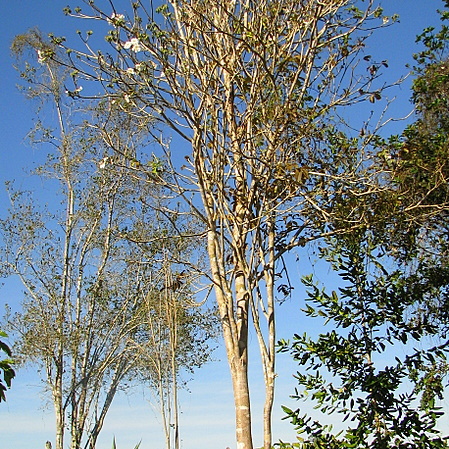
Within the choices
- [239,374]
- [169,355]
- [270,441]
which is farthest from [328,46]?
[169,355]

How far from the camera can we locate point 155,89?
194 inches

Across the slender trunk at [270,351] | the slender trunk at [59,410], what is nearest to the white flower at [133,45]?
the slender trunk at [270,351]

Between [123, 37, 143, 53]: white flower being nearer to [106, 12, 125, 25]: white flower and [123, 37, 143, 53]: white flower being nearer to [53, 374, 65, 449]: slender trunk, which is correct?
[106, 12, 125, 25]: white flower

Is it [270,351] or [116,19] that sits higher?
[116,19]

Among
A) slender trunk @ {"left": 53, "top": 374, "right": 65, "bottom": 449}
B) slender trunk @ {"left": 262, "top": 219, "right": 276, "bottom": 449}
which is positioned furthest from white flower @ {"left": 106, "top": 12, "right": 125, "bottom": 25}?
slender trunk @ {"left": 53, "top": 374, "right": 65, "bottom": 449}

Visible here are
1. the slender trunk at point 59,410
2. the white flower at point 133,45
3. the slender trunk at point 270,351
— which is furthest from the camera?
the slender trunk at point 59,410

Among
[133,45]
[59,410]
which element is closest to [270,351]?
[133,45]

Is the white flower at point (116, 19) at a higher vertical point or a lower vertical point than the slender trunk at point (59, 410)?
higher

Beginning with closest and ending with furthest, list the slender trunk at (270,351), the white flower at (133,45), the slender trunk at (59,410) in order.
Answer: the slender trunk at (270,351), the white flower at (133,45), the slender trunk at (59,410)

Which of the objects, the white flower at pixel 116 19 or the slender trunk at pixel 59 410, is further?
the slender trunk at pixel 59 410

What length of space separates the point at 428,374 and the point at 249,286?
138cm

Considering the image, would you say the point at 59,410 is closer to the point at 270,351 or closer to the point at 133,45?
the point at 270,351

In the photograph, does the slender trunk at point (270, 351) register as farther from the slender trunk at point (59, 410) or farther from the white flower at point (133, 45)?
the slender trunk at point (59, 410)

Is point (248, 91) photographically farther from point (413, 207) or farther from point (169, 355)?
point (169, 355)
